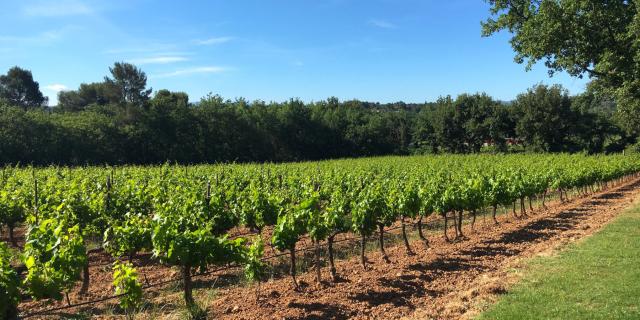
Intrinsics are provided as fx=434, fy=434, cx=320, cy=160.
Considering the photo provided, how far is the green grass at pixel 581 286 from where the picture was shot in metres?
6.45

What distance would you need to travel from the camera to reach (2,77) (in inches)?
2731

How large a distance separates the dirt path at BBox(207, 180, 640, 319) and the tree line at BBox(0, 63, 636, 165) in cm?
3942

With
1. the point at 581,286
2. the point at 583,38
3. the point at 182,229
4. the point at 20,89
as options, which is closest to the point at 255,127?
the point at 20,89

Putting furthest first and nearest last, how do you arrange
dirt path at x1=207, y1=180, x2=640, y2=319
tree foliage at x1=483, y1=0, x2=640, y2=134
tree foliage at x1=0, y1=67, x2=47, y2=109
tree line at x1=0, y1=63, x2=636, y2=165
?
tree foliage at x1=0, y1=67, x2=47, y2=109
tree line at x1=0, y1=63, x2=636, y2=165
tree foliage at x1=483, y1=0, x2=640, y2=134
dirt path at x1=207, y1=180, x2=640, y2=319

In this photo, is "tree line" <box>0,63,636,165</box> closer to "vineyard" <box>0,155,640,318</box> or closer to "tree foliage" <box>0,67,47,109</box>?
"tree foliage" <box>0,67,47,109</box>

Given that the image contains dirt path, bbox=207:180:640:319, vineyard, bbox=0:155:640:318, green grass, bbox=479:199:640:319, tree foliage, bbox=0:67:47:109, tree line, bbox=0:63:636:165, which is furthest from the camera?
tree foliage, bbox=0:67:47:109

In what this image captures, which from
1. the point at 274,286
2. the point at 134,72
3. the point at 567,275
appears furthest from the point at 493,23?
the point at 134,72

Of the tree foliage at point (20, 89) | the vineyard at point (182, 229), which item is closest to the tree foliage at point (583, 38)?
the vineyard at point (182, 229)

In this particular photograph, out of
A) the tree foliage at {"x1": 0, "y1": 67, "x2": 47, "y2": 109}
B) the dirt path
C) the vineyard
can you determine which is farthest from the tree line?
the dirt path

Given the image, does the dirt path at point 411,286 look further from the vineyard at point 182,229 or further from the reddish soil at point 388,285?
the vineyard at point 182,229

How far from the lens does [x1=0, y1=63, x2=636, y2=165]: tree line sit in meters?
42.4

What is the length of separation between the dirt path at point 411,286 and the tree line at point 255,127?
129ft

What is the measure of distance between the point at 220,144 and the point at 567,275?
50192mm

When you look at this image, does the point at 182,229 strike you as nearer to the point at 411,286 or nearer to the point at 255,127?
the point at 411,286
